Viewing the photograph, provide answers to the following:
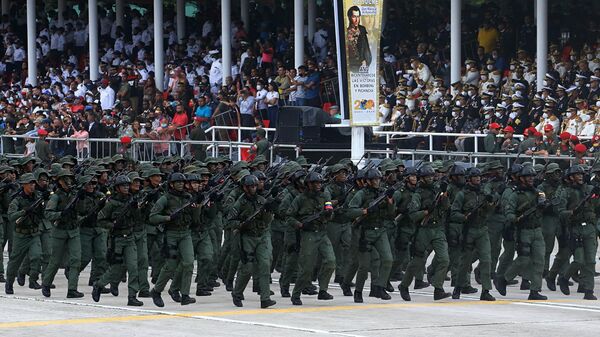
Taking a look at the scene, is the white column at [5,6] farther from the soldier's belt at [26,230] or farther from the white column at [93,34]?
the soldier's belt at [26,230]

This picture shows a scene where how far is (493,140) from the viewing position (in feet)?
79.4

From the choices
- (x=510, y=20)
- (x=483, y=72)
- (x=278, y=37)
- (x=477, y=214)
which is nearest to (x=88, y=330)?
(x=477, y=214)

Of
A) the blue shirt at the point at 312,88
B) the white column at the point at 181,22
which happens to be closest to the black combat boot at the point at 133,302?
the blue shirt at the point at 312,88

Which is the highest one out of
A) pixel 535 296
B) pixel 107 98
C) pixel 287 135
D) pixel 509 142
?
pixel 107 98

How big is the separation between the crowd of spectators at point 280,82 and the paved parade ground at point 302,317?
667cm

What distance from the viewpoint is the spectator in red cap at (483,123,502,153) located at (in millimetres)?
24141

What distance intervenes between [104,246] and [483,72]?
11736mm

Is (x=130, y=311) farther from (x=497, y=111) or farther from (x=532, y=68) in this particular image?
(x=532, y=68)

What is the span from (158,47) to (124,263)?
18.5 meters

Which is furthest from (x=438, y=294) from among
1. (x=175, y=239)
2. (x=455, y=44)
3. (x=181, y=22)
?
(x=181, y=22)

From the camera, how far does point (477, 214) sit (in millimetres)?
18250

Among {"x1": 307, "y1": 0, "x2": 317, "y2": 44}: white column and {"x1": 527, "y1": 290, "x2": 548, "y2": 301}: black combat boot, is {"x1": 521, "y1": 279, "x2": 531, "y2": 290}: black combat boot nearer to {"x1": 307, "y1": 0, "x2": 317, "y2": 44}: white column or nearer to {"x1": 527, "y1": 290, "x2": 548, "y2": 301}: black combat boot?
{"x1": 527, "y1": 290, "x2": 548, "y2": 301}: black combat boot

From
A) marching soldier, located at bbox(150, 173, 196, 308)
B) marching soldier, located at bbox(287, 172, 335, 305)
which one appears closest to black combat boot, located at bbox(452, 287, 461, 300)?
marching soldier, located at bbox(287, 172, 335, 305)

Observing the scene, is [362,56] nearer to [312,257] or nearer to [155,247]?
[155,247]
